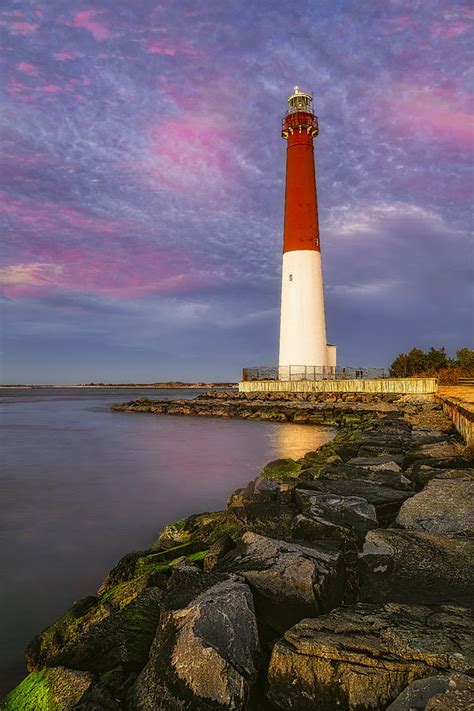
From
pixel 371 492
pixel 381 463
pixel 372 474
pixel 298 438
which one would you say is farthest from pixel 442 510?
pixel 298 438

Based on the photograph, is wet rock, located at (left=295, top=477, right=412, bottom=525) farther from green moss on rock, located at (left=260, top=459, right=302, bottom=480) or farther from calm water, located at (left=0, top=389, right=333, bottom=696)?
calm water, located at (left=0, top=389, right=333, bottom=696)

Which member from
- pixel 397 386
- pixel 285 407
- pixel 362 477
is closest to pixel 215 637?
pixel 362 477

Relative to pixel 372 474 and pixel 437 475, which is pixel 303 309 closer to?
pixel 372 474

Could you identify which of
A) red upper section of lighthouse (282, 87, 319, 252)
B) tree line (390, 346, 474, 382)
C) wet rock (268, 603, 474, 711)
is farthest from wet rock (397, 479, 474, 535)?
tree line (390, 346, 474, 382)

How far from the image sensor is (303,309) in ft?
73.3

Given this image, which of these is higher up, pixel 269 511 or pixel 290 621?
pixel 269 511

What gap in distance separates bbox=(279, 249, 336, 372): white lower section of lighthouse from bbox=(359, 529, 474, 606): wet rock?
19.3 metres

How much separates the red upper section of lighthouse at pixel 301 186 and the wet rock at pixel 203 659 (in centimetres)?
2087

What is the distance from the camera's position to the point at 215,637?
87.8 inches

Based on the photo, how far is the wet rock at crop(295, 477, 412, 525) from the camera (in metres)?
4.42

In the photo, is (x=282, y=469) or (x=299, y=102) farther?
(x=299, y=102)

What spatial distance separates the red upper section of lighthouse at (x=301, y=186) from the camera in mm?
22156

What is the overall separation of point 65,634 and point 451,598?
2338 mm

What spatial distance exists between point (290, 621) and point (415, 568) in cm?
97
